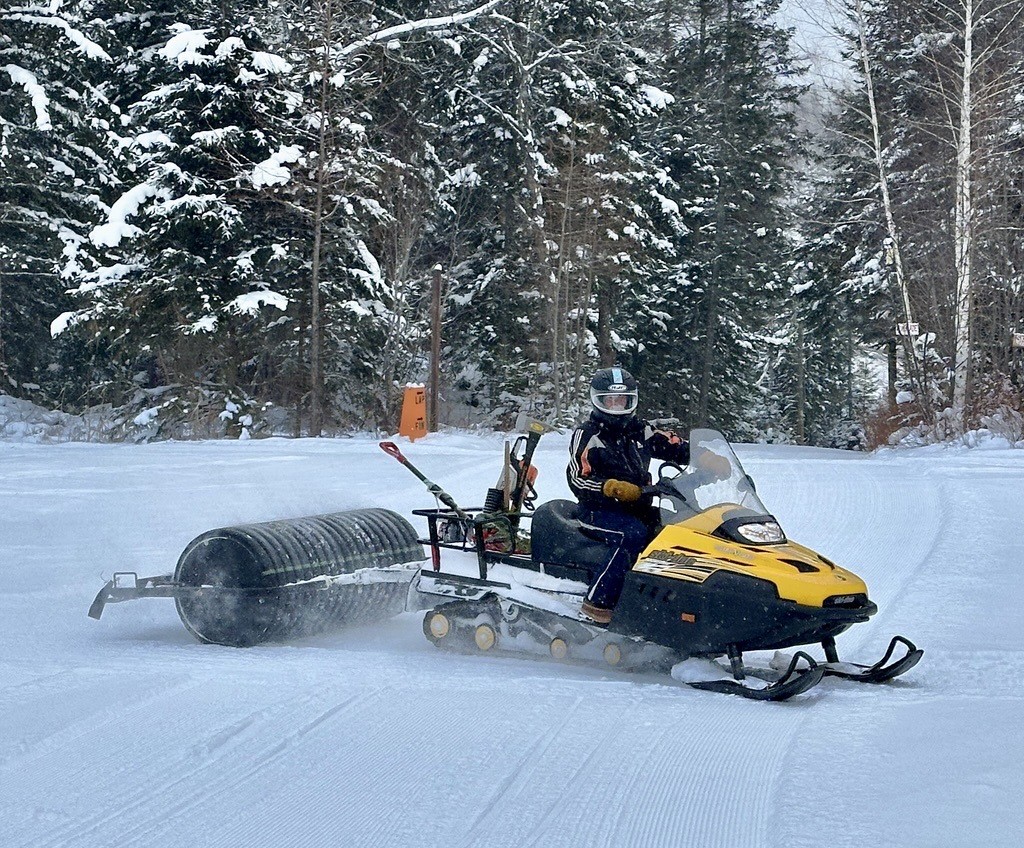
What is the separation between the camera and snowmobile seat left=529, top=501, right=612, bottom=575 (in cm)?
603

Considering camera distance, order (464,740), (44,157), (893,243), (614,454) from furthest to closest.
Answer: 1. (44,157)
2. (893,243)
3. (614,454)
4. (464,740)

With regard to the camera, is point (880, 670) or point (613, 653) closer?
point (880, 670)

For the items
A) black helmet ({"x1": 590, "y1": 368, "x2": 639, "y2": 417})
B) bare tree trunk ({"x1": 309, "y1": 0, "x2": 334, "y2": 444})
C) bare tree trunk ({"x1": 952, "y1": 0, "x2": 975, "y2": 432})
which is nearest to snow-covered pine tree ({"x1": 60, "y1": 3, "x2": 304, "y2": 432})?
bare tree trunk ({"x1": 309, "y1": 0, "x2": 334, "y2": 444})

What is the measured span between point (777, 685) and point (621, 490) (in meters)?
1.24

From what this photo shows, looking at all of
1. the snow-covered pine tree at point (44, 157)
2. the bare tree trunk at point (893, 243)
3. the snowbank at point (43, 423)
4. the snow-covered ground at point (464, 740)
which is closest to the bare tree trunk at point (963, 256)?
the bare tree trunk at point (893, 243)

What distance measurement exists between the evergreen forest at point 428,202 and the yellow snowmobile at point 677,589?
12624 mm

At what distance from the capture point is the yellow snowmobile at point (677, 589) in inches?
206

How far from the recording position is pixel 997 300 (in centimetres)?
1833

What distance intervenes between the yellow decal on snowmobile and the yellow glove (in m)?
0.28

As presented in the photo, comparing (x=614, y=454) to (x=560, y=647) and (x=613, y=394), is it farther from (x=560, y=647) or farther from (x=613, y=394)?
(x=560, y=647)

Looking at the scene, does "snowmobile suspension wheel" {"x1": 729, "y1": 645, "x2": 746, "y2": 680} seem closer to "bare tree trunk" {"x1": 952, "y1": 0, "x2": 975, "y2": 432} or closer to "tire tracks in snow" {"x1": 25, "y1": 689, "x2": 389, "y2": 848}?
"tire tracks in snow" {"x1": 25, "y1": 689, "x2": 389, "y2": 848}

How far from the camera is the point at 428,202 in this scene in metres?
25.3

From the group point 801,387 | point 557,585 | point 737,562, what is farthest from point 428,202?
point 801,387

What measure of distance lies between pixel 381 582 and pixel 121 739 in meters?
2.41
